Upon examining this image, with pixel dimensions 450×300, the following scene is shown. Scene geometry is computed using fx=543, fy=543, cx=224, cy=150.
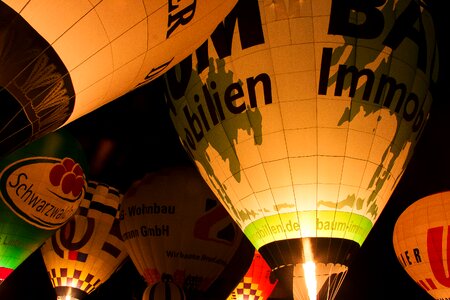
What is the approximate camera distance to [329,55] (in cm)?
335

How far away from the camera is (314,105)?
11.2ft

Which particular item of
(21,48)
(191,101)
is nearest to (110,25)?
(21,48)

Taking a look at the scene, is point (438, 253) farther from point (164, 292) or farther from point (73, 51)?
point (73, 51)

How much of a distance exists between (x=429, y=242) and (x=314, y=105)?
3.17 metres

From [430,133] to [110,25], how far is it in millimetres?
5636

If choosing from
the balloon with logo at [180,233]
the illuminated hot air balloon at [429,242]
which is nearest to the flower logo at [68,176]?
the balloon with logo at [180,233]

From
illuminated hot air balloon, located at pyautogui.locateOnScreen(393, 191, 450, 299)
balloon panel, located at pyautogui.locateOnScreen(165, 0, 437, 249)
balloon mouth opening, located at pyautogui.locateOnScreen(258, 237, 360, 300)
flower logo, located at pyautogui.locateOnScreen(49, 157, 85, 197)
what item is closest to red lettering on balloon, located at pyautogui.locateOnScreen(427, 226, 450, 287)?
illuminated hot air balloon, located at pyautogui.locateOnScreen(393, 191, 450, 299)

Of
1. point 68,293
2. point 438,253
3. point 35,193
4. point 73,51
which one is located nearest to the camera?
point 73,51

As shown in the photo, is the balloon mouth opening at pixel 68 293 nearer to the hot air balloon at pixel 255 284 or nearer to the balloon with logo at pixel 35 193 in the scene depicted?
the balloon with logo at pixel 35 193

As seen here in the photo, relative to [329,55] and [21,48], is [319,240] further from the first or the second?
[21,48]

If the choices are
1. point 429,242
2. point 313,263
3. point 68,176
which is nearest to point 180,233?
point 68,176

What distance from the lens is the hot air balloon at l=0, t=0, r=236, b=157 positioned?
1.83m

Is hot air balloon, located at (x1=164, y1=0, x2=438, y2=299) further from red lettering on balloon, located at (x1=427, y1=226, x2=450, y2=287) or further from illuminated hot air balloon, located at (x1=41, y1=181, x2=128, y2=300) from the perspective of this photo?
illuminated hot air balloon, located at (x1=41, y1=181, x2=128, y2=300)

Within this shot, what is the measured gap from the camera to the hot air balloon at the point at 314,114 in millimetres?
3369
